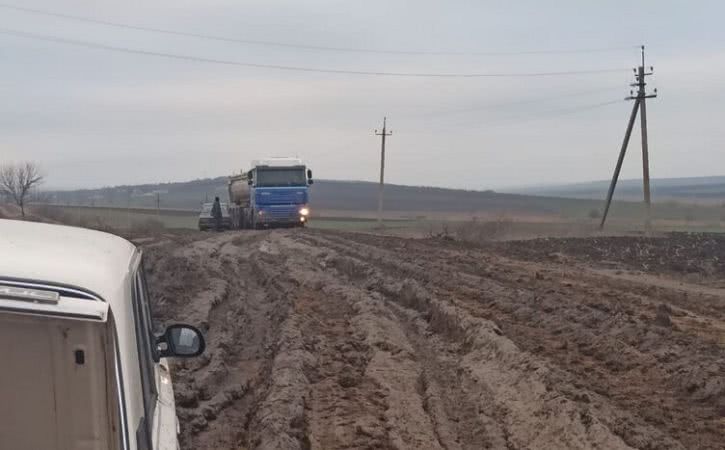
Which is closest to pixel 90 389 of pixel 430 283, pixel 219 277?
pixel 430 283

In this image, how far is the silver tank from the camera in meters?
51.3

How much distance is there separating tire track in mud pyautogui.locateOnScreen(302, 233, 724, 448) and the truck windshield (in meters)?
27.2

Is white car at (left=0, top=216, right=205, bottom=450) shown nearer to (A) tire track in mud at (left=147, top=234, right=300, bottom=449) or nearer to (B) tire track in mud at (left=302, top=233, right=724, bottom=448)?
(A) tire track in mud at (left=147, top=234, right=300, bottom=449)

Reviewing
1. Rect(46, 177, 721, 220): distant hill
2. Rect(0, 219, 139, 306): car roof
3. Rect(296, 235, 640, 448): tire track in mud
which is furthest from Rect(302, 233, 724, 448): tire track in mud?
Rect(46, 177, 721, 220): distant hill

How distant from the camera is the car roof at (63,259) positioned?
296 cm

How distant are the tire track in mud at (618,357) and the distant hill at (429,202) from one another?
74520 millimetres

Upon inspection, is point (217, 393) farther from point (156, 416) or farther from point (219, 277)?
point (219, 277)

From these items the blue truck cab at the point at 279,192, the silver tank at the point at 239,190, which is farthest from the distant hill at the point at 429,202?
the blue truck cab at the point at 279,192

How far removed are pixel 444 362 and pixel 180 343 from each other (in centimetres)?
720

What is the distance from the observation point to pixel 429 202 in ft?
445

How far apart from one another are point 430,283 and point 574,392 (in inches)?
406

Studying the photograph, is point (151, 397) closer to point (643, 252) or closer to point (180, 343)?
point (180, 343)

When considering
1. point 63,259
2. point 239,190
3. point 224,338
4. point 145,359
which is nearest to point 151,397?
point 145,359

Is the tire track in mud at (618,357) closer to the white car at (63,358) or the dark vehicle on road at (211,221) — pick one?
the white car at (63,358)
